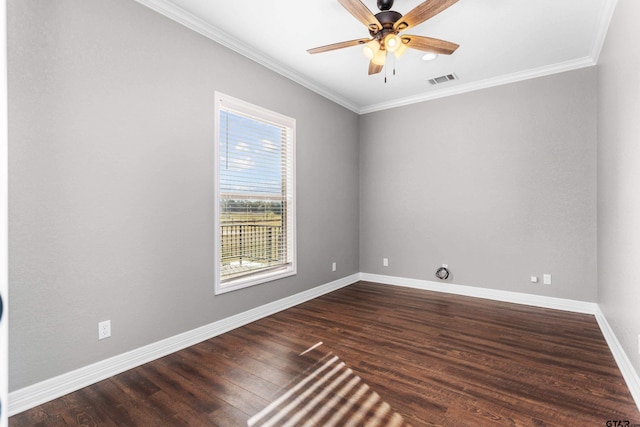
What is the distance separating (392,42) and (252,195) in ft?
6.64

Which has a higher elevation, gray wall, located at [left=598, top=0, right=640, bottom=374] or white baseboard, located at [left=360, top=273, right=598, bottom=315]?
gray wall, located at [left=598, top=0, right=640, bottom=374]

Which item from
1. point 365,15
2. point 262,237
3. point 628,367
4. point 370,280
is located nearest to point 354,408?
point 628,367

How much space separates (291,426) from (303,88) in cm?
372

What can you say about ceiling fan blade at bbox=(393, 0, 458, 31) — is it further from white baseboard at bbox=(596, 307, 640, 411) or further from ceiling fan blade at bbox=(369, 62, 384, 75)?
white baseboard at bbox=(596, 307, 640, 411)

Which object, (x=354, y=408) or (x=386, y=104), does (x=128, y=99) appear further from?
(x=386, y=104)

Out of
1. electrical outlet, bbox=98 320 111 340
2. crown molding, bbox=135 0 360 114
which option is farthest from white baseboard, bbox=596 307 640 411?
crown molding, bbox=135 0 360 114

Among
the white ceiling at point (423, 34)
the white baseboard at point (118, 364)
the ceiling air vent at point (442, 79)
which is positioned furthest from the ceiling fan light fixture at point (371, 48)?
the white baseboard at point (118, 364)

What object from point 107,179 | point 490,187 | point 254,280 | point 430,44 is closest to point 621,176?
point 430,44

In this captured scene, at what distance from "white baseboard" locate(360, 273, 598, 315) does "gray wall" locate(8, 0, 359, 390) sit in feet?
8.17

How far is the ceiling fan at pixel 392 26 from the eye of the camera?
2.12 m

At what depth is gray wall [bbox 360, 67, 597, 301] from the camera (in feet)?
12.0

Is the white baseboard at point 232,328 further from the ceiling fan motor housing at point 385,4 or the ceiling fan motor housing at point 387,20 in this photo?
the ceiling fan motor housing at point 385,4

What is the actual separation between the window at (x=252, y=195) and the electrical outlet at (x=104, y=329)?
3.02ft

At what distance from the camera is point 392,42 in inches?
93.3
